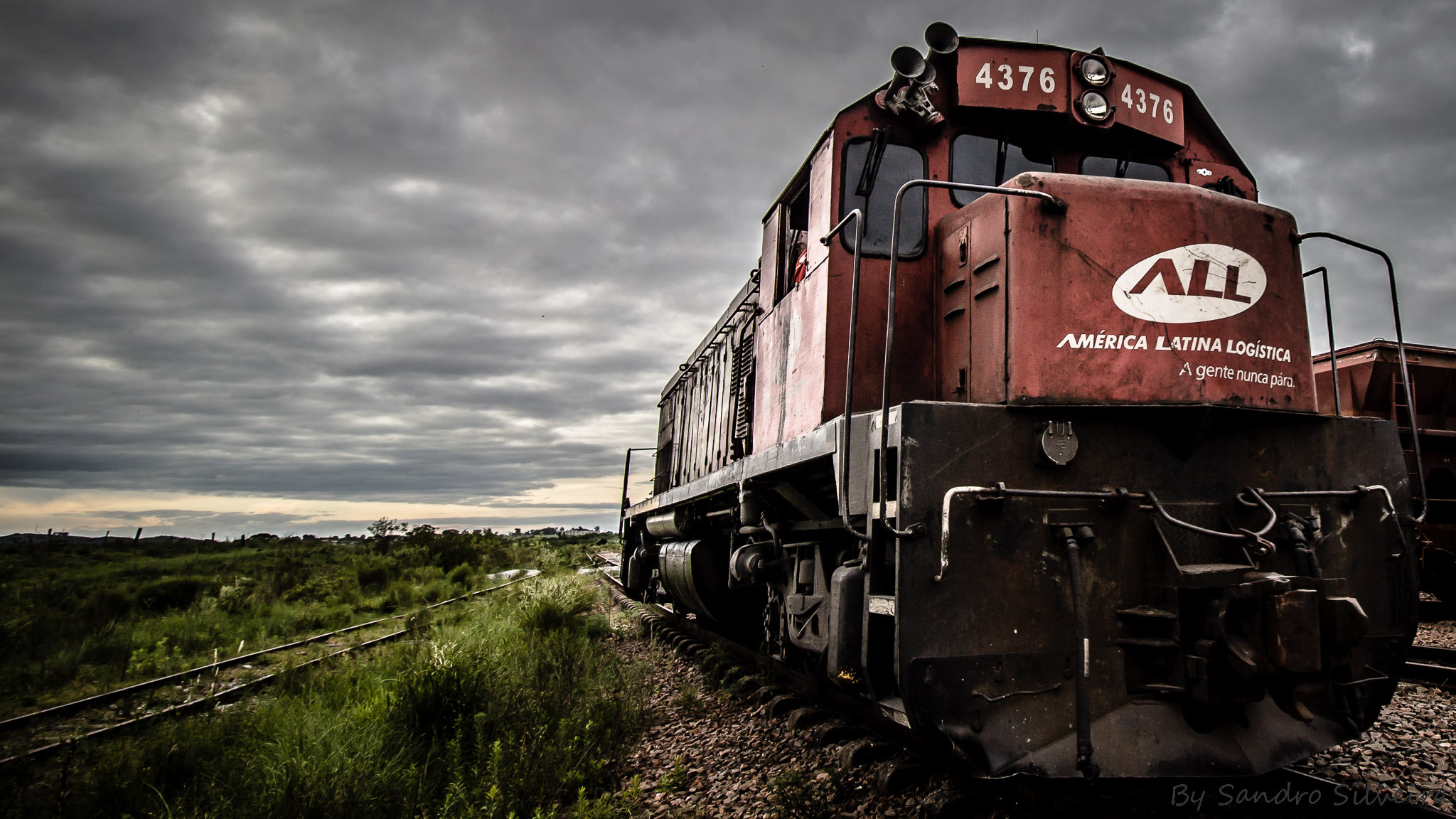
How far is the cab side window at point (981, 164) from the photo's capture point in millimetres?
4141

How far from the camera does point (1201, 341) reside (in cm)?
316

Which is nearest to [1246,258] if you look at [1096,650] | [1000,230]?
[1000,230]

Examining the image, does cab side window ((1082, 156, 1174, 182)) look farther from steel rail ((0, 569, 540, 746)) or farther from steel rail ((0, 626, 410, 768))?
steel rail ((0, 569, 540, 746))

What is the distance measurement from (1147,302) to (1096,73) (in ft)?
5.10

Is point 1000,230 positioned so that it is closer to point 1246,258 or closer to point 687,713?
point 1246,258

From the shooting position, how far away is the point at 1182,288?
321 centimetres

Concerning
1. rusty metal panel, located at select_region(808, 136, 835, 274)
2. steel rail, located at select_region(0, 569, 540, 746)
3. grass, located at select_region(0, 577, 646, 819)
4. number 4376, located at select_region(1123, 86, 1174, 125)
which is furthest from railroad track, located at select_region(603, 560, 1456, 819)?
steel rail, located at select_region(0, 569, 540, 746)

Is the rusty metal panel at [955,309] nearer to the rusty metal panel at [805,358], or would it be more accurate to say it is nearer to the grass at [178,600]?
the rusty metal panel at [805,358]

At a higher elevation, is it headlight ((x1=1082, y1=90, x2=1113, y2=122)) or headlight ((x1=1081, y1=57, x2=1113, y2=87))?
headlight ((x1=1081, y1=57, x2=1113, y2=87))

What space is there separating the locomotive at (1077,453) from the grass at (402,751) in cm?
160

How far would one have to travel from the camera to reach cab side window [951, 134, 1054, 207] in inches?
163

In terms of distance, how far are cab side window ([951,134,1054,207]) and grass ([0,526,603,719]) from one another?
701 centimetres

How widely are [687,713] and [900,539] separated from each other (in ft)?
10.7

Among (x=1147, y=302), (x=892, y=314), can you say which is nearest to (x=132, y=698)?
(x=892, y=314)
